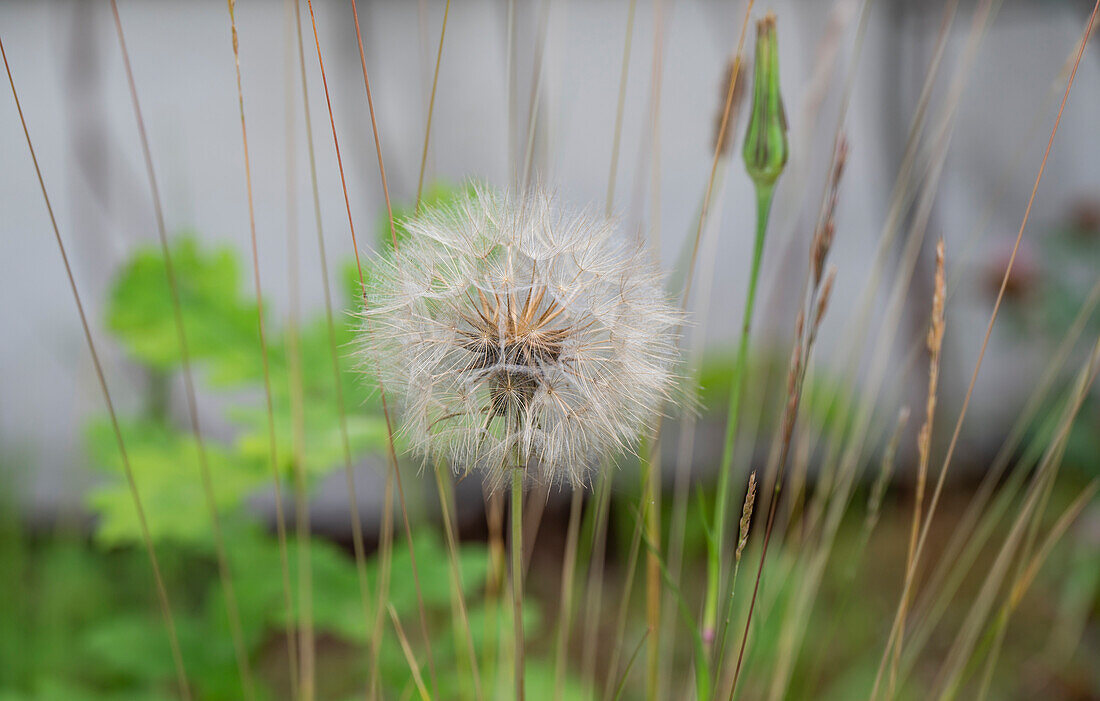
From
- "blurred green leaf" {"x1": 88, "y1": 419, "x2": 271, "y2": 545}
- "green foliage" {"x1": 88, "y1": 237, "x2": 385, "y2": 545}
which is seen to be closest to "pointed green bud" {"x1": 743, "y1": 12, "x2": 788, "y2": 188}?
"green foliage" {"x1": 88, "y1": 237, "x2": 385, "y2": 545}

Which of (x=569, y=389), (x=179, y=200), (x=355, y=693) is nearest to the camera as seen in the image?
(x=569, y=389)

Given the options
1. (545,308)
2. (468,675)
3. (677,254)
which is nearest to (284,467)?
(468,675)

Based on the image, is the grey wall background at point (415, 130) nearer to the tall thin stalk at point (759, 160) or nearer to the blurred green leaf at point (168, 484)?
the blurred green leaf at point (168, 484)

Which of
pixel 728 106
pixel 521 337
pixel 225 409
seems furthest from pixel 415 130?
pixel 521 337

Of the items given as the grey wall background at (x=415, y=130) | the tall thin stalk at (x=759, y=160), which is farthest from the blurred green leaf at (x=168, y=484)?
the grey wall background at (x=415, y=130)

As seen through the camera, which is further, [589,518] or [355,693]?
[355,693]

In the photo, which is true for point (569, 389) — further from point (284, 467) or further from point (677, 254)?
point (677, 254)
